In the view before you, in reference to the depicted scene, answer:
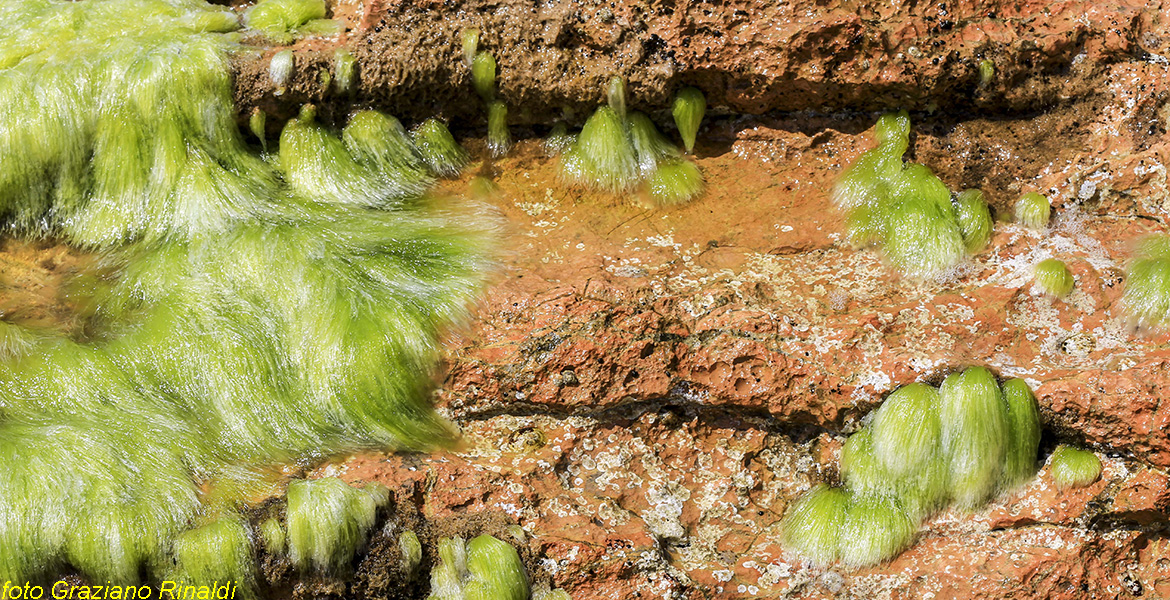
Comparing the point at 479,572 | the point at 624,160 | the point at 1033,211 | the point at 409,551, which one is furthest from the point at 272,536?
the point at 1033,211

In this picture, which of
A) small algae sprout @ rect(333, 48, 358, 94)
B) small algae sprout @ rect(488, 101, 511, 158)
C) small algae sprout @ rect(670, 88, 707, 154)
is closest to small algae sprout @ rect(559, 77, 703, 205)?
small algae sprout @ rect(670, 88, 707, 154)

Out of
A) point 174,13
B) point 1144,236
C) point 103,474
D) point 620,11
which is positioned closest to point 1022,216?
point 1144,236

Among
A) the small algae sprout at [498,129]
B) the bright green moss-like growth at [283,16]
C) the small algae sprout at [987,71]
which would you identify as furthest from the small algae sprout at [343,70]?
the small algae sprout at [987,71]

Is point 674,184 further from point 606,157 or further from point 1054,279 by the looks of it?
point 1054,279

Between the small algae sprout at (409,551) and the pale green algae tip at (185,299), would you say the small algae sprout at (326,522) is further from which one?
the small algae sprout at (409,551)

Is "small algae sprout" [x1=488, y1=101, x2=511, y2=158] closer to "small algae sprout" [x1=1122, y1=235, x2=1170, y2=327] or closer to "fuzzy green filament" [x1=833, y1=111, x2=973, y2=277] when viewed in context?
"fuzzy green filament" [x1=833, y1=111, x2=973, y2=277]
